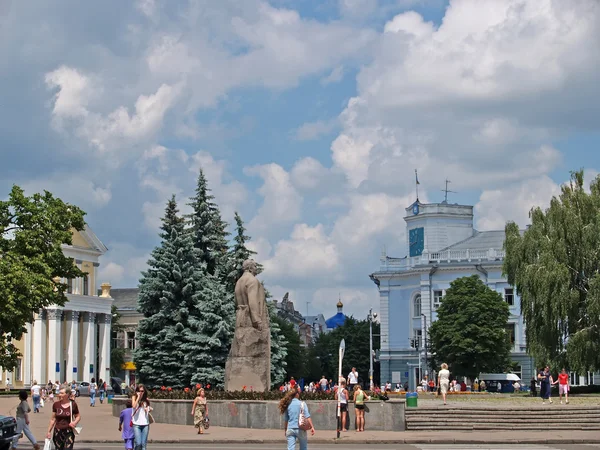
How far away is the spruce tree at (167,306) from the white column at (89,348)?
129 feet

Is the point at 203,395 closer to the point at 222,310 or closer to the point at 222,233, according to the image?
the point at 222,310

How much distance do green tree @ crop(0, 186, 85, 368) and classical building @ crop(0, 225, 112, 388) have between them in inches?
A: 1550

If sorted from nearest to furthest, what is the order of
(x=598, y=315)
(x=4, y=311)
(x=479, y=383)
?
(x=4, y=311)
(x=598, y=315)
(x=479, y=383)

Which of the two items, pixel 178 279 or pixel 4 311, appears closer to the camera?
pixel 4 311

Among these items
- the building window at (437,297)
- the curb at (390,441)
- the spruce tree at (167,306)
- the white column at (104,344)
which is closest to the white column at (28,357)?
the white column at (104,344)

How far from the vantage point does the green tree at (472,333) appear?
82.4 meters

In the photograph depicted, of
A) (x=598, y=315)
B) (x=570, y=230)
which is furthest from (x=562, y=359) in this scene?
(x=570, y=230)

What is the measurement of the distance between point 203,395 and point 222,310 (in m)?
19.7

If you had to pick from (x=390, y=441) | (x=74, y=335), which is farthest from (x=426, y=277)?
(x=390, y=441)

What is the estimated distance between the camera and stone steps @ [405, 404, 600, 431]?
106 feet

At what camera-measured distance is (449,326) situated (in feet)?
275

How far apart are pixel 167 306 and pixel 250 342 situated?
21448 mm

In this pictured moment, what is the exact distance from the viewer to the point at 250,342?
105 ft

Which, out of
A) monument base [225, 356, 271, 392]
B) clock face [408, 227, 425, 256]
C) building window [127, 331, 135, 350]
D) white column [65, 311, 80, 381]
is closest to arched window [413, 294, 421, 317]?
clock face [408, 227, 425, 256]
